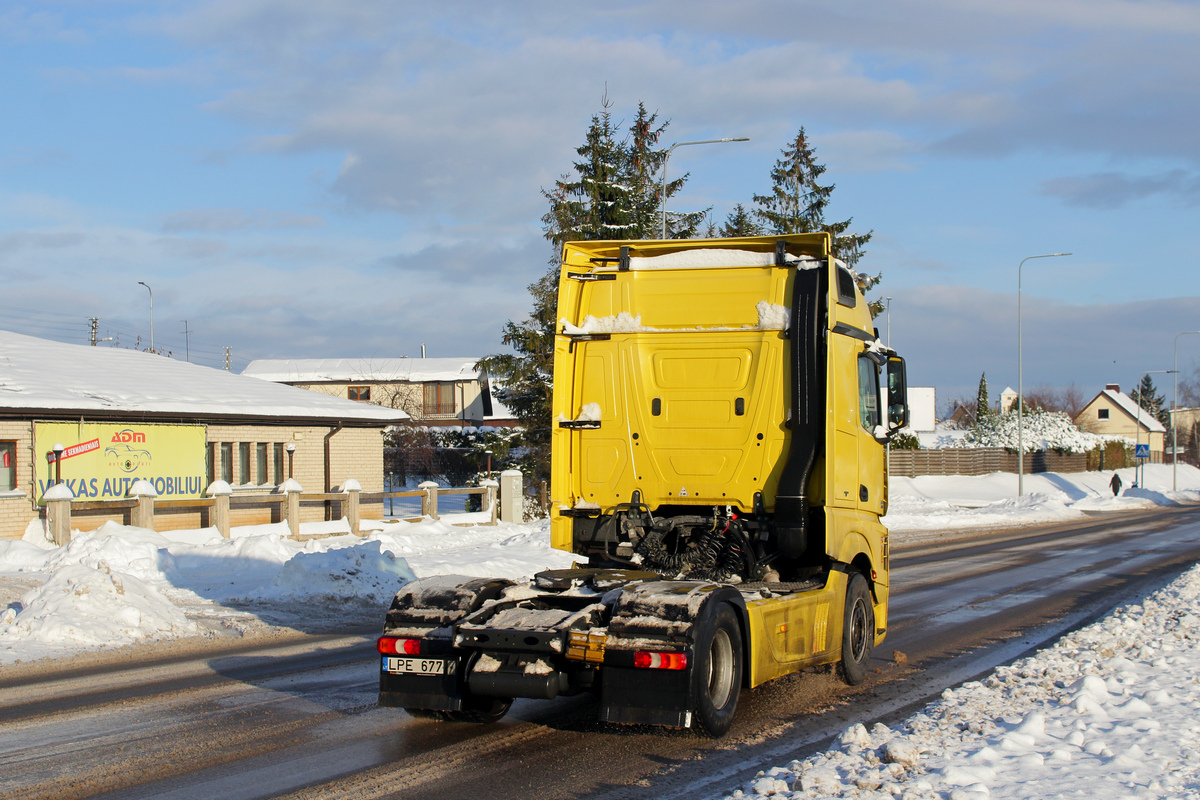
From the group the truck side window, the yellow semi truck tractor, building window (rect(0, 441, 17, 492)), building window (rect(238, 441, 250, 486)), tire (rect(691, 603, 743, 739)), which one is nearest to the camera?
tire (rect(691, 603, 743, 739))

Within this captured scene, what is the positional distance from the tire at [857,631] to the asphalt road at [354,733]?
0.17 m

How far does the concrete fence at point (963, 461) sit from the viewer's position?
51.4 metres

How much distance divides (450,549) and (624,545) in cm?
1194

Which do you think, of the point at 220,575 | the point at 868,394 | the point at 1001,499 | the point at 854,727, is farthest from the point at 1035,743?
the point at 1001,499

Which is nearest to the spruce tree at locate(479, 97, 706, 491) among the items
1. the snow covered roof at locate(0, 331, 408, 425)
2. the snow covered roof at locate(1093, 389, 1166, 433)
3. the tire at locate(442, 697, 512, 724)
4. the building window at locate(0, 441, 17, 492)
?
the snow covered roof at locate(0, 331, 408, 425)

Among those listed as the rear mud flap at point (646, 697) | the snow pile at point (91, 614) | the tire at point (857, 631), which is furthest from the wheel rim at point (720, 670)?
the snow pile at point (91, 614)

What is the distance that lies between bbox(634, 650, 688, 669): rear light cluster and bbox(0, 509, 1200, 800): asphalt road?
22.8 inches

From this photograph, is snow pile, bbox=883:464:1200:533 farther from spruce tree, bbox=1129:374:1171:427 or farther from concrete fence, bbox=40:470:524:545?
spruce tree, bbox=1129:374:1171:427

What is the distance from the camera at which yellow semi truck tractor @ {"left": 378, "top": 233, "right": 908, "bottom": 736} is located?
23.4 ft

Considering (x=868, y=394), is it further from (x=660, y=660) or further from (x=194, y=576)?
(x=194, y=576)

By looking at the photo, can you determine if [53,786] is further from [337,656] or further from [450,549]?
[450,549]

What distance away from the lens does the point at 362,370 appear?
69.9m

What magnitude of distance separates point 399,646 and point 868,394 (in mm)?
4663

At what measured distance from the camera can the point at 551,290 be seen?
2922cm
